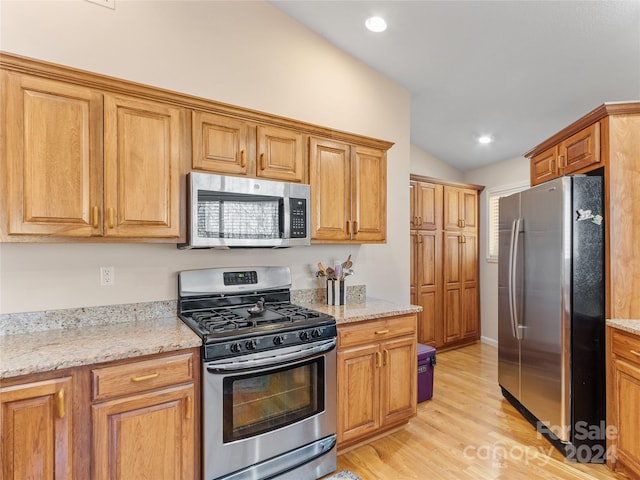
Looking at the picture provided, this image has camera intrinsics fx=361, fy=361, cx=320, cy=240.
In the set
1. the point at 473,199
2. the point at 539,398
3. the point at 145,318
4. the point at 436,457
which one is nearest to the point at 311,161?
the point at 145,318

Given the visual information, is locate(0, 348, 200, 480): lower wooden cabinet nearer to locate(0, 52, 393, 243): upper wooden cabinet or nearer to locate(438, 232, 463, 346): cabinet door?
locate(0, 52, 393, 243): upper wooden cabinet

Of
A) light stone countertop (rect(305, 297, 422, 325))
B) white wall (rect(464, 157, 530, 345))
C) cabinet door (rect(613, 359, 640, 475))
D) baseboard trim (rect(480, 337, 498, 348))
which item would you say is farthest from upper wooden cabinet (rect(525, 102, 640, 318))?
baseboard trim (rect(480, 337, 498, 348))

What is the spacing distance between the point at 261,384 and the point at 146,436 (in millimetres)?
592

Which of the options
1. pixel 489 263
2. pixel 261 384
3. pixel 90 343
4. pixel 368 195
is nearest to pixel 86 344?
pixel 90 343

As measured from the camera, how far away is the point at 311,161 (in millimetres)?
2658

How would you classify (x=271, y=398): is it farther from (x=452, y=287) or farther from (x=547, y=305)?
(x=452, y=287)

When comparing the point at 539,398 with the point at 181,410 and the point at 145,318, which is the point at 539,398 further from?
the point at 145,318

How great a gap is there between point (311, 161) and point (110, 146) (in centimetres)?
129

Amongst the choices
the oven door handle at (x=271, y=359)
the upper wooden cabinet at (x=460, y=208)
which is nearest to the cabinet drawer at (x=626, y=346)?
the oven door handle at (x=271, y=359)

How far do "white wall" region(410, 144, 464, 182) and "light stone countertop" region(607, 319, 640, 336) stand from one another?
9.74ft

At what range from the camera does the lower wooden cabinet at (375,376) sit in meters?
A: 2.36

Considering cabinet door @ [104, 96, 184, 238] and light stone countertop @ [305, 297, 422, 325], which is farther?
light stone countertop @ [305, 297, 422, 325]

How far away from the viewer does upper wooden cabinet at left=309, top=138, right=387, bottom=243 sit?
2689 millimetres

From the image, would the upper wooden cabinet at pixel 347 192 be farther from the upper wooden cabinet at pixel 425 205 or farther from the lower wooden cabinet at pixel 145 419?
the upper wooden cabinet at pixel 425 205
